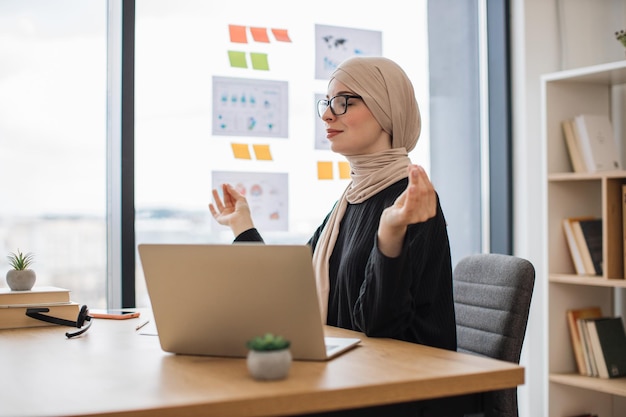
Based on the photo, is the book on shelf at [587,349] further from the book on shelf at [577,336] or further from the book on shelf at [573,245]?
the book on shelf at [573,245]

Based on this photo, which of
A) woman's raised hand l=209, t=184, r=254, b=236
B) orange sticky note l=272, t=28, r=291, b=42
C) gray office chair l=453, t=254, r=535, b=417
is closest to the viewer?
gray office chair l=453, t=254, r=535, b=417

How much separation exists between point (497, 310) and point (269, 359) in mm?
1032

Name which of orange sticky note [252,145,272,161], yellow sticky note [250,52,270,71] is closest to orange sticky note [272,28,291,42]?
yellow sticky note [250,52,270,71]

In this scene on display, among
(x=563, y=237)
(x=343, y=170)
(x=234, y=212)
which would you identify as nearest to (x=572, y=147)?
(x=563, y=237)

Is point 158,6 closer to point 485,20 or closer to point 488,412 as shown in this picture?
point 485,20

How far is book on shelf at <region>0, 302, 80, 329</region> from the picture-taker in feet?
5.98

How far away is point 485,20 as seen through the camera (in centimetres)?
376

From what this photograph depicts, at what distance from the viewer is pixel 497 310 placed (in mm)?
1997

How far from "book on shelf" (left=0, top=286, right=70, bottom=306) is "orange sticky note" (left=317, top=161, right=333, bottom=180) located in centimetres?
161

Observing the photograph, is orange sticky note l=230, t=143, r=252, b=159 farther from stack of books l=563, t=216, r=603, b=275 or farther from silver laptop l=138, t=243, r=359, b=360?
silver laptop l=138, t=243, r=359, b=360

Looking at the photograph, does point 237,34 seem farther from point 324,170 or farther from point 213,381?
point 213,381

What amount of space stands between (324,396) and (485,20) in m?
3.06

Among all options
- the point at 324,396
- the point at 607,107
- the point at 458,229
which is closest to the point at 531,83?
the point at 607,107

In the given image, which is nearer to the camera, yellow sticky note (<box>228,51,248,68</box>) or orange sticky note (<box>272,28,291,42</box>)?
yellow sticky note (<box>228,51,248,68</box>)
